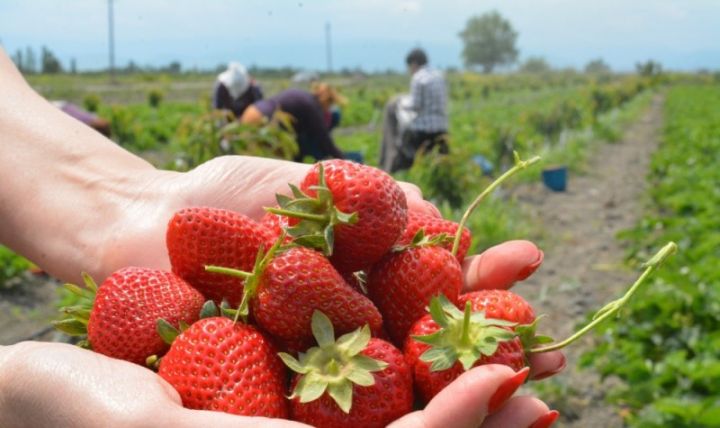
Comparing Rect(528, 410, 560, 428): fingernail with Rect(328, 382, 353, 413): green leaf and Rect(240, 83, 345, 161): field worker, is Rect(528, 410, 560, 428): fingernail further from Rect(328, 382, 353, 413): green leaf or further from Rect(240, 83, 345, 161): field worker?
Rect(240, 83, 345, 161): field worker

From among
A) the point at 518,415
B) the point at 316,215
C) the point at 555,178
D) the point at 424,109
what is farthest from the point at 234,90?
the point at 555,178

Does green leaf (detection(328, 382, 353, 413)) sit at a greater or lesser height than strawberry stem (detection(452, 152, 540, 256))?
lesser

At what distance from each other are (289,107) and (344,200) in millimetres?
4414

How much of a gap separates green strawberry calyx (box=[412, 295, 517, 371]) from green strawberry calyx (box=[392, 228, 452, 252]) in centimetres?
26

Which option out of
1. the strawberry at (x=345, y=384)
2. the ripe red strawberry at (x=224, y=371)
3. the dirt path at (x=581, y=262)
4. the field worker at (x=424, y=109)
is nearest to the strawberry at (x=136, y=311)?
the ripe red strawberry at (x=224, y=371)

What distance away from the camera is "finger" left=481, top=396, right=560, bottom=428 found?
1.47 meters

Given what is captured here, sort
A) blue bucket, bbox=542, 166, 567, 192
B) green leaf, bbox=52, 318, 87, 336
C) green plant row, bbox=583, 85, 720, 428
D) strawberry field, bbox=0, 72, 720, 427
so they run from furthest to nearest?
blue bucket, bbox=542, 166, 567, 192
green plant row, bbox=583, 85, 720, 428
green leaf, bbox=52, 318, 87, 336
strawberry field, bbox=0, 72, 720, 427

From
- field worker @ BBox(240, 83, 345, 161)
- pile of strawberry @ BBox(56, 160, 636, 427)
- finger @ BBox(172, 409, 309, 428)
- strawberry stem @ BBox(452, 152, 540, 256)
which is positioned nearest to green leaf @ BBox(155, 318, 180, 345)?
pile of strawberry @ BBox(56, 160, 636, 427)

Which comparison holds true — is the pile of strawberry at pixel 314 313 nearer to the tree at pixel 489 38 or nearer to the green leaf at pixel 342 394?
the green leaf at pixel 342 394

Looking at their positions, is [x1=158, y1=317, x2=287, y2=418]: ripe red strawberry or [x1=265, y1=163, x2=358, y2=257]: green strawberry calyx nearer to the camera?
[x1=158, y1=317, x2=287, y2=418]: ripe red strawberry

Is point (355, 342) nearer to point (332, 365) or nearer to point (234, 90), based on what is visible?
point (332, 365)

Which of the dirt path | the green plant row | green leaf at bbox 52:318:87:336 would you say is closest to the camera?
green leaf at bbox 52:318:87:336

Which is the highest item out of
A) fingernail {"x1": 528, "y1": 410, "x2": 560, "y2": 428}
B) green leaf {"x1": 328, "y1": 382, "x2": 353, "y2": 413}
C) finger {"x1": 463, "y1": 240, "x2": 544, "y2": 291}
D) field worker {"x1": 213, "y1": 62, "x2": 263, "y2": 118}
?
field worker {"x1": 213, "y1": 62, "x2": 263, "y2": 118}

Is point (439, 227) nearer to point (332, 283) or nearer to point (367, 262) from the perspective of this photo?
point (367, 262)
